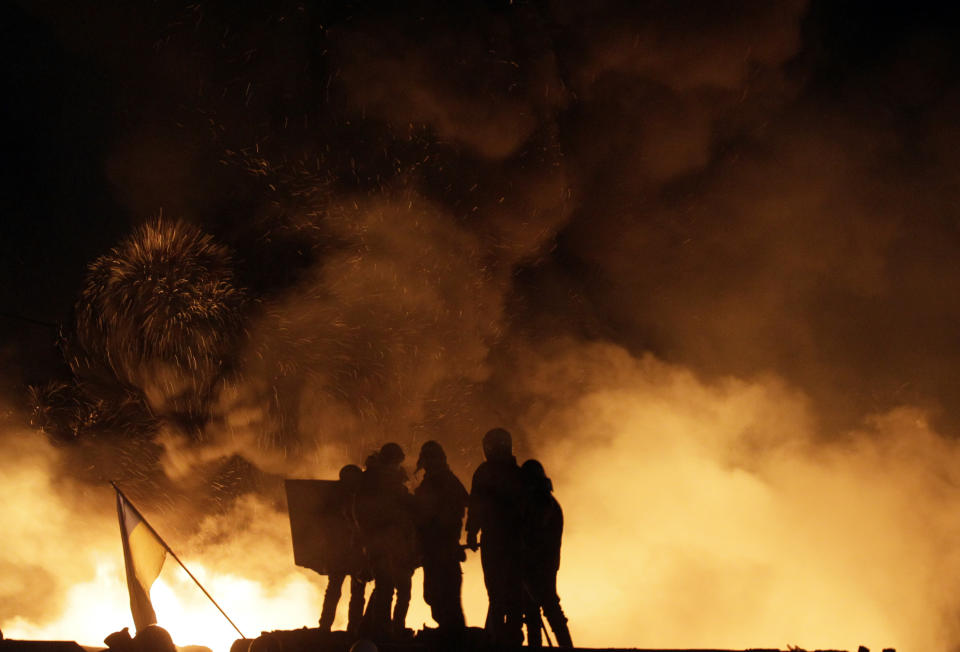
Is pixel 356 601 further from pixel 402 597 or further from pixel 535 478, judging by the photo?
pixel 535 478

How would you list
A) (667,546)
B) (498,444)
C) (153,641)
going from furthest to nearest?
(667,546)
(498,444)
(153,641)

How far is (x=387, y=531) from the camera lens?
4898mm

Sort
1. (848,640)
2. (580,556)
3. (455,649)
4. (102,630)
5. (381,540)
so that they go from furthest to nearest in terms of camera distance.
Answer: (580,556) < (102,630) < (848,640) < (381,540) < (455,649)

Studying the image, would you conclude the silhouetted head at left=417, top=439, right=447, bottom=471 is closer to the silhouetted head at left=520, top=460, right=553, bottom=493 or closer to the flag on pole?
the silhouetted head at left=520, top=460, right=553, bottom=493

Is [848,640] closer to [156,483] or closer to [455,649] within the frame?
[455,649]

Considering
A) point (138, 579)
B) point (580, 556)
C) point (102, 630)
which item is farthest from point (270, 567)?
point (138, 579)

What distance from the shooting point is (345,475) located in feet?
17.2

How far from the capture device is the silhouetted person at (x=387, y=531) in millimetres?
4898

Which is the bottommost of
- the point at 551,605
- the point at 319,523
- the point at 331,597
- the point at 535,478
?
the point at 551,605

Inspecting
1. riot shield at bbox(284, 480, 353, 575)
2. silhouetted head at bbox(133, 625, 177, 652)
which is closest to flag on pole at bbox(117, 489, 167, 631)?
riot shield at bbox(284, 480, 353, 575)

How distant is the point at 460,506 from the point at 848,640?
6427 millimetres

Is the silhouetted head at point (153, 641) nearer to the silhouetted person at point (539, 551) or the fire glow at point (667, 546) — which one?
the silhouetted person at point (539, 551)

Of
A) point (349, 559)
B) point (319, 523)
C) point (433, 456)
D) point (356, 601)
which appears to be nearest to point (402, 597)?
point (349, 559)

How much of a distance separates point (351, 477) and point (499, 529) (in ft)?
4.22
